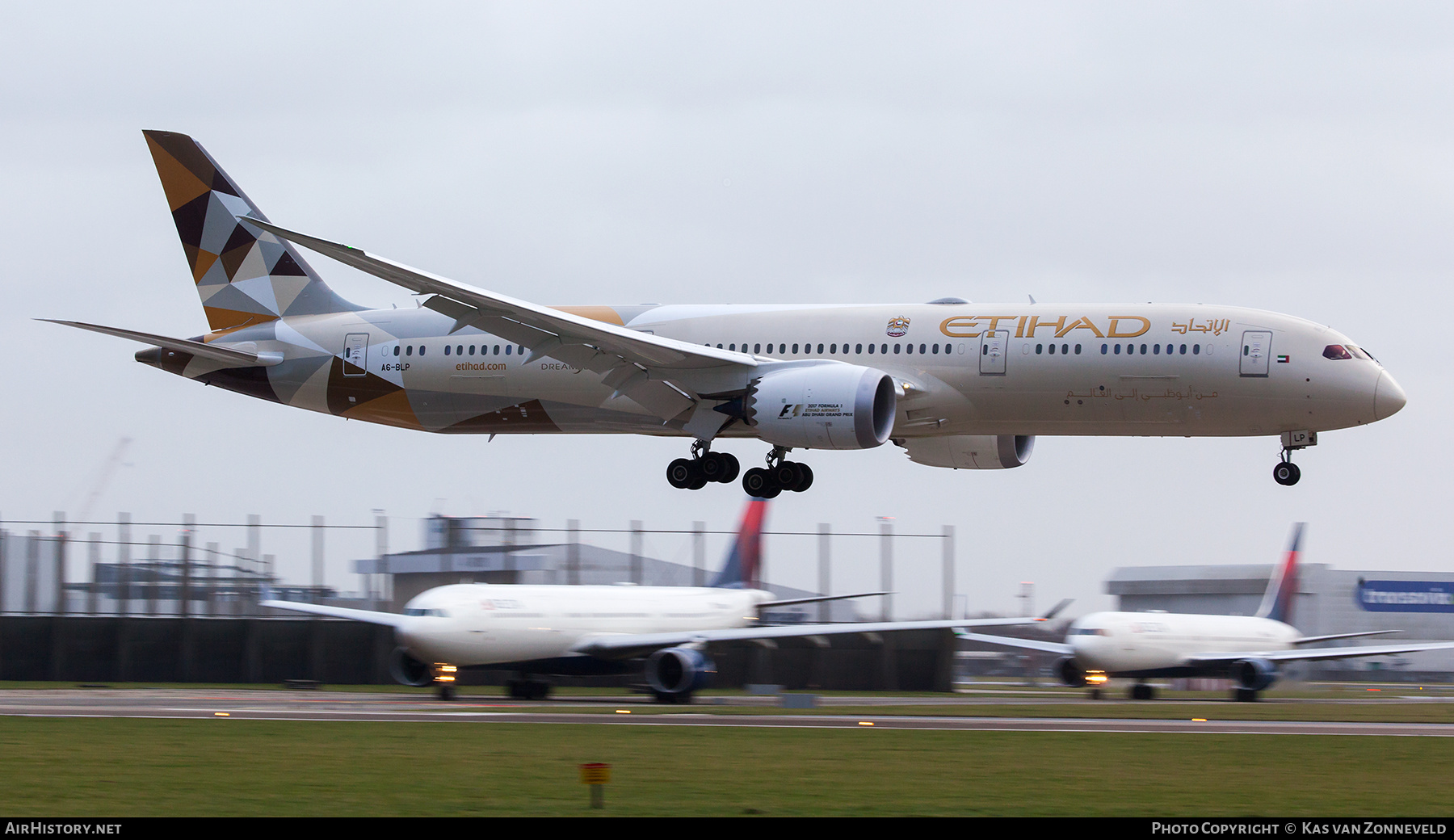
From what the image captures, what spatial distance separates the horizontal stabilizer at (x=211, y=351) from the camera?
41.1 metres

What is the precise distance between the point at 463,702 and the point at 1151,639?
22.6 meters

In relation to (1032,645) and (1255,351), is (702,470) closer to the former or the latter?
(1255,351)

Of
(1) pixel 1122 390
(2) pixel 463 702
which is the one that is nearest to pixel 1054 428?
(1) pixel 1122 390

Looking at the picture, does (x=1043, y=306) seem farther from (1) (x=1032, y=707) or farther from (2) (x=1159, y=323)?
(1) (x=1032, y=707)

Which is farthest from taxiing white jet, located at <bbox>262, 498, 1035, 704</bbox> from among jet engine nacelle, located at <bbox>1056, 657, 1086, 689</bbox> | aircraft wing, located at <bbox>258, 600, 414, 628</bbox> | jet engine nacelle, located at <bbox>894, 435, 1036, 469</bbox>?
jet engine nacelle, located at <bbox>1056, 657, 1086, 689</bbox>

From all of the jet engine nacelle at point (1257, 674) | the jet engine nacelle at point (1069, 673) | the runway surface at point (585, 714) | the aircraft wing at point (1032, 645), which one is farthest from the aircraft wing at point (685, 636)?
the jet engine nacelle at point (1257, 674)

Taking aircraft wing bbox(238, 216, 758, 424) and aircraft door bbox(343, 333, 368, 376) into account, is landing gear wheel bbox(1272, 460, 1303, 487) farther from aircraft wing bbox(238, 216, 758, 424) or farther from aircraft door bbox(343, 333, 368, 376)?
aircraft door bbox(343, 333, 368, 376)

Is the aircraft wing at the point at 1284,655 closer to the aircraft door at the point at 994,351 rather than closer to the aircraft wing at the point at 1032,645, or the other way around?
the aircraft wing at the point at 1032,645

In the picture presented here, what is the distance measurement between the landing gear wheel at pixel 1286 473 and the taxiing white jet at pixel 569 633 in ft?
23.0

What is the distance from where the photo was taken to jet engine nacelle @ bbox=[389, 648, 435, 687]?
4238cm

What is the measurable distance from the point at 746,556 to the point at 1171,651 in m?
14.2

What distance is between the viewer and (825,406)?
35000mm
